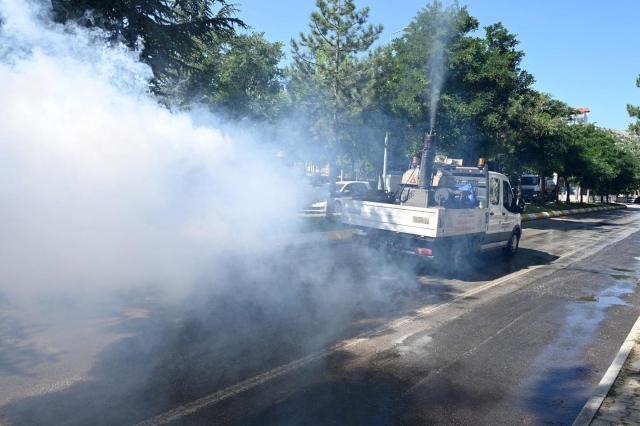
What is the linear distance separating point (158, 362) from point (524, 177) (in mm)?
41229

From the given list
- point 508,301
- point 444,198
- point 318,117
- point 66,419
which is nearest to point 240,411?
point 66,419

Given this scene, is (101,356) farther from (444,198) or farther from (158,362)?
Answer: (444,198)

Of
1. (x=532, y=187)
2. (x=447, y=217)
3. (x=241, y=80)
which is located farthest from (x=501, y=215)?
(x=532, y=187)

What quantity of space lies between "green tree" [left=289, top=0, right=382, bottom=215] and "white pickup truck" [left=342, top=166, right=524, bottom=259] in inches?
244

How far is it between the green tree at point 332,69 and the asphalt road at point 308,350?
26.5 feet

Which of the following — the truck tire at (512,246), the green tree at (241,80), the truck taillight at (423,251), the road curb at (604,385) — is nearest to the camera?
the road curb at (604,385)

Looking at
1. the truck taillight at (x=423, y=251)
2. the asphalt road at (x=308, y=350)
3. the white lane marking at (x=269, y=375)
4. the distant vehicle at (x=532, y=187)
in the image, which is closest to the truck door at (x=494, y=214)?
the asphalt road at (x=308, y=350)

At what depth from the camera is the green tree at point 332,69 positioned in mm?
15367

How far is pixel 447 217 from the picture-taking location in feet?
27.3

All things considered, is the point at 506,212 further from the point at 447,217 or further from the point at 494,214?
the point at 447,217

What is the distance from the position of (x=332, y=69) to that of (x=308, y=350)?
12575 millimetres

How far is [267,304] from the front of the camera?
Answer: 6438 mm

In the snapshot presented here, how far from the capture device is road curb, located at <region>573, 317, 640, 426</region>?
3.65 meters

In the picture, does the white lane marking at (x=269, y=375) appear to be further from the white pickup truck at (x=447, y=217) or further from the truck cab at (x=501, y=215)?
→ the truck cab at (x=501, y=215)
